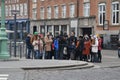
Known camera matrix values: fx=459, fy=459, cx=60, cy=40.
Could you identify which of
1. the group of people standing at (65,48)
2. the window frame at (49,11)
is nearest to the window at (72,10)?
the window frame at (49,11)

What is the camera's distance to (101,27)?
58.4 meters

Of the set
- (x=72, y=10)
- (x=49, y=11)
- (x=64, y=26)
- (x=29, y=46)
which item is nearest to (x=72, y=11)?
(x=72, y=10)

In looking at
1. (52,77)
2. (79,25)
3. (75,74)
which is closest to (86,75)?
(75,74)

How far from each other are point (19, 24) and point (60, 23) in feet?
53.1

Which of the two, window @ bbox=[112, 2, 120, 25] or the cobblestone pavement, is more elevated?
window @ bbox=[112, 2, 120, 25]

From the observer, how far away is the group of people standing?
2842cm

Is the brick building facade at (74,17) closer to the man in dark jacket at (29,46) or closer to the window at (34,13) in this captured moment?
the window at (34,13)

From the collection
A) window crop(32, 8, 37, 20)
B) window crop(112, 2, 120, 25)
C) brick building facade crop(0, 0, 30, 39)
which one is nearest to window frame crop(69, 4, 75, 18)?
window crop(112, 2, 120, 25)

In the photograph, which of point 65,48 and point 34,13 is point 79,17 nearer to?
point 34,13

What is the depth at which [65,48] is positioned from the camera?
94.6ft

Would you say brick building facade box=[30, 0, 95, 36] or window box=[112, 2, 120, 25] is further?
brick building facade box=[30, 0, 95, 36]

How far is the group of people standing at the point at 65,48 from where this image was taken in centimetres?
2842

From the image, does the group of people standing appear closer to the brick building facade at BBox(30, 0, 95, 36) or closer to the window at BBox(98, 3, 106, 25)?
the window at BBox(98, 3, 106, 25)

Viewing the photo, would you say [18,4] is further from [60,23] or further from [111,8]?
[111,8]
